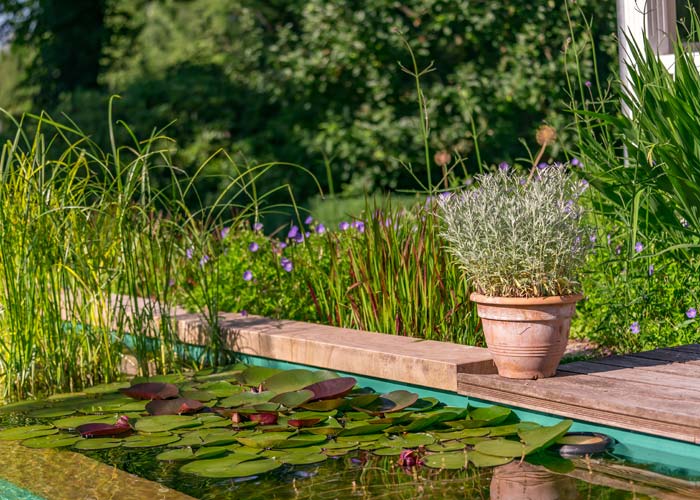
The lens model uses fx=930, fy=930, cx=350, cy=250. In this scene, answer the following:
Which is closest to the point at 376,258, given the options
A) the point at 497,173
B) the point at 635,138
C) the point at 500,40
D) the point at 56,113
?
the point at 497,173

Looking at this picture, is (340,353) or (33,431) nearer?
(33,431)

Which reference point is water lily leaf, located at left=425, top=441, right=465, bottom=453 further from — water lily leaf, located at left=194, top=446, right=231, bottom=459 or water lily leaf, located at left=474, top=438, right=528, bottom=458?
water lily leaf, located at left=194, top=446, right=231, bottom=459

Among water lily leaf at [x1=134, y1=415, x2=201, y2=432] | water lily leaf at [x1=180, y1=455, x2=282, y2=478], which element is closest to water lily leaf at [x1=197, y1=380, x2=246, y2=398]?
water lily leaf at [x1=134, y1=415, x2=201, y2=432]

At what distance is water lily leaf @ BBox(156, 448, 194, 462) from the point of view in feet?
9.05

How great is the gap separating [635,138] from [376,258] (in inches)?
44.3

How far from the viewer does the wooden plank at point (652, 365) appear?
3040 mm

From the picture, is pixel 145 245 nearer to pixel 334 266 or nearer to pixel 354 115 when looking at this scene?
pixel 334 266

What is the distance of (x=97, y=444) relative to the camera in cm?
297

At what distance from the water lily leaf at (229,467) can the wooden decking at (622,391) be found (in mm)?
773

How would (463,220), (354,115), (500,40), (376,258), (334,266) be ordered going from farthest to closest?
1. (354,115)
2. (500,40)
3. (334,266)
4. (376,258)
5. (463,220)

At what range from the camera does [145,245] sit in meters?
4.36

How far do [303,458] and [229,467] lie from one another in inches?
8.6

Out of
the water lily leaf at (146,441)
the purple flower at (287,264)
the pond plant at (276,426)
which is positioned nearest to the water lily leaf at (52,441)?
the pond plant at (276,426)

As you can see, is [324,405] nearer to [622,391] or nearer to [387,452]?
[387,452]
